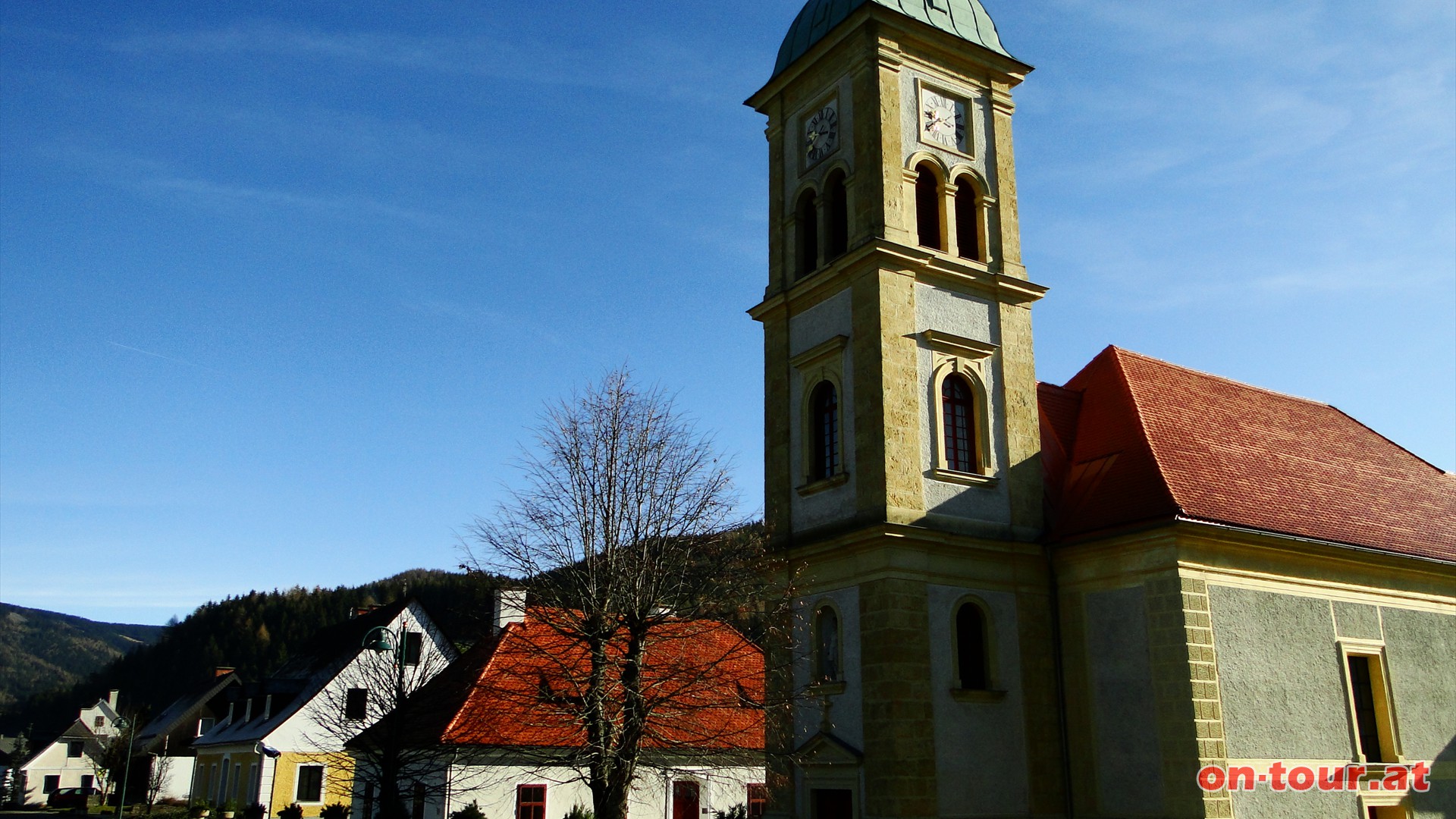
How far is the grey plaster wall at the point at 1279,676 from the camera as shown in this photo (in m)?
19.8

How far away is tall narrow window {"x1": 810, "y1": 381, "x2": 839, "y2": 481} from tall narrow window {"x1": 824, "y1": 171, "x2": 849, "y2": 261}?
3.01 m

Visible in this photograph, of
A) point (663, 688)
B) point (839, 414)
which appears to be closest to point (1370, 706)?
point (839, 414)

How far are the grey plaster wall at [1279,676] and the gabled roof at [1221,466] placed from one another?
1478 mm

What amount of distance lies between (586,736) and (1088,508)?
10428mm

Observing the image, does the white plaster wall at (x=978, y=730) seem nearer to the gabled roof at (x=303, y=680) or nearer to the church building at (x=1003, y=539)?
the church building at (x=1003, y=539)

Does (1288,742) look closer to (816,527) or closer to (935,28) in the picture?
(816,527)

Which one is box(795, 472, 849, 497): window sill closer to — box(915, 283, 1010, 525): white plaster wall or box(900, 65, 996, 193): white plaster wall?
box(915, 283, 1010, 525): white plaster wall

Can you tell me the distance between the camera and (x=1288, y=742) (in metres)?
20.3

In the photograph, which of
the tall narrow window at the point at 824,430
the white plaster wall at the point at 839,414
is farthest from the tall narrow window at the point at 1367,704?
the tall narrow window at the point at 824,430

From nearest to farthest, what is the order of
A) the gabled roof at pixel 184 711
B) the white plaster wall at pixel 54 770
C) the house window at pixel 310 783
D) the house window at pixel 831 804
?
the house window at pixel 831 804, the house window at pixel 310 783, the gabled roof at pixel 184 711, the white plaster wall at pixel 54 770

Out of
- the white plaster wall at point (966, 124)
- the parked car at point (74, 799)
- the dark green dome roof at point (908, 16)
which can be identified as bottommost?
the parked car at point (74, 799)

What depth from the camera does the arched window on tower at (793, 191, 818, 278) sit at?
24938 millimetres

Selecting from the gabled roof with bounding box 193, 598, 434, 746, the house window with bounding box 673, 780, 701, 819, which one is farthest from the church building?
the gabled roof with bounding box 193, 598, 434, 746

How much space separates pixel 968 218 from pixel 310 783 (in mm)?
34540
